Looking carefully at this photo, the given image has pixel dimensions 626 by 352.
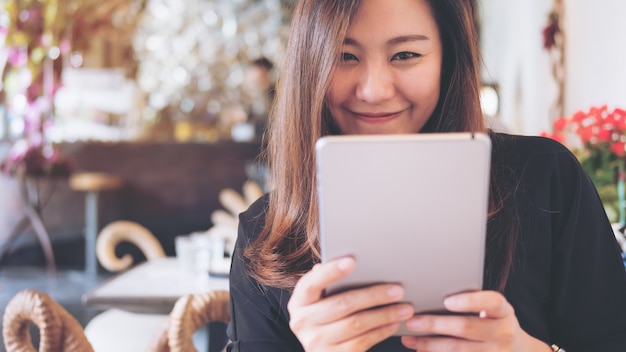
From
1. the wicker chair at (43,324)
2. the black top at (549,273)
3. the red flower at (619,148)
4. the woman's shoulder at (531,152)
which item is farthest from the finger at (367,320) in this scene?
the red flower at (619,148)

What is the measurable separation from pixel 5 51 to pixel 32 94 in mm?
343

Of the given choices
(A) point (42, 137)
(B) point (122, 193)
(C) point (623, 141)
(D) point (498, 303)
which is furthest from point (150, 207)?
(D) point (498, 303)

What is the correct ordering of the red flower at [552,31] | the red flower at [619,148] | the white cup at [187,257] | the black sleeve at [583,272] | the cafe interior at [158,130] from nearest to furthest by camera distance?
the black sleeve at [583,272], the red flower at [619,148], the cafe interior at [158,130], the white cup at [187,257], the red flower at [552,31]

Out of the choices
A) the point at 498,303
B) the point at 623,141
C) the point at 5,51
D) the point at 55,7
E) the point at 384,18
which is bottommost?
the point at 498,303

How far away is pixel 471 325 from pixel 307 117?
437 mm

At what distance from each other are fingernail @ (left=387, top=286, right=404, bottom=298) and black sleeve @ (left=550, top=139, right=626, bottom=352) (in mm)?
357

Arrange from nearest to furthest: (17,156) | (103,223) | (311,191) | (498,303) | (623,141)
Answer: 1. (498,303)
2. (311,191)
3. (623,141)
4. (17,156)
5. (103,223)

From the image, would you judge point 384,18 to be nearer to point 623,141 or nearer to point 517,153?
point 517,153

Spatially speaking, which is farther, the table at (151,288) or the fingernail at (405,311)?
the table at (151,288)

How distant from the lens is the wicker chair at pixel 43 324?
1.15 metres

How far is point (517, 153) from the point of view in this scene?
106 cm

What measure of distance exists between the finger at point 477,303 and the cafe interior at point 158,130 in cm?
60

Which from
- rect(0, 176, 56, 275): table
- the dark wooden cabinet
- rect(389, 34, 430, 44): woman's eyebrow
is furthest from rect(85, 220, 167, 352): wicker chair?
the dark wooden cabinet

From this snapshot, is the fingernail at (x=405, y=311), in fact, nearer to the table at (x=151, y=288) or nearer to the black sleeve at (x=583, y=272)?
the black sleeve at (x=583, y=272)
